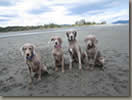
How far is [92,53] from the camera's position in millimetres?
3242

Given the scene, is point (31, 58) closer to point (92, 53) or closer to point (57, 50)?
point (57, 50)

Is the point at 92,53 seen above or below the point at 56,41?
below

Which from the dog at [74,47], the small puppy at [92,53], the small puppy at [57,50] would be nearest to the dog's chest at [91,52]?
the small puppy at [92,53]

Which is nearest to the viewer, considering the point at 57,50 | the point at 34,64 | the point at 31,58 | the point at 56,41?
the point at 31,58

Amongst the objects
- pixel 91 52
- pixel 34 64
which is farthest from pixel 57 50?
pixel 91 52

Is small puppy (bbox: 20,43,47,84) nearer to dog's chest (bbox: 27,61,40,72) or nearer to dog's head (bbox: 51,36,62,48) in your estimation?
dog's chest (bbox: 27,61,40,72)

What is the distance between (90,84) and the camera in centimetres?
261

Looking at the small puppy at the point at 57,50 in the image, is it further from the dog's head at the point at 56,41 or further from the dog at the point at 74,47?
the dog at the point at 74,47

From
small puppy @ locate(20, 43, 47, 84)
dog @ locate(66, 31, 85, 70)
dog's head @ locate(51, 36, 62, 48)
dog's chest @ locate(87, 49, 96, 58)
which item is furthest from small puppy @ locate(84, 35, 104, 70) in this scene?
small puppy @ locate(20, 43, 47, 84)

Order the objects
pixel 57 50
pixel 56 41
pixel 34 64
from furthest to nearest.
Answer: pixel 57 50, pixel 56 41, pixel 34 64

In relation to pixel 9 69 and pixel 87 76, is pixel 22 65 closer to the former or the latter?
pixel 9 69

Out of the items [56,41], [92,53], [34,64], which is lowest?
[34,64]

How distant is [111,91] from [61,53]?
67.9 inches

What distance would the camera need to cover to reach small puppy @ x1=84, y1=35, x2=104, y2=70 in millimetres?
3064
